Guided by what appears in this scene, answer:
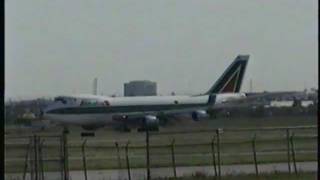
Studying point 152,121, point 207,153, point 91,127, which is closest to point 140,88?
point 91,127

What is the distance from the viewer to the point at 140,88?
9050 cm

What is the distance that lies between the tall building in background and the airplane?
972cm

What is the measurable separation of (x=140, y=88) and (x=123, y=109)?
58.3 feet

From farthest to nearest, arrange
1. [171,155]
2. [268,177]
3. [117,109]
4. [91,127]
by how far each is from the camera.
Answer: [91,127] < [117,109] < [171,155] < [268,177]

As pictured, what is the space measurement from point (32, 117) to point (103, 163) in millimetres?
65879

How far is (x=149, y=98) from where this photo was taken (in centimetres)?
7512

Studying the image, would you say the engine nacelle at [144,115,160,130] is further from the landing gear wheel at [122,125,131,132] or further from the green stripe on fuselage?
the green stripe on fuselage

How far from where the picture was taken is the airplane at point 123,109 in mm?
72250

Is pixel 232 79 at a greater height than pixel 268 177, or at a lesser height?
greater

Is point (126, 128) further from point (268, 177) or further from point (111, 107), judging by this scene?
point (268, 177)

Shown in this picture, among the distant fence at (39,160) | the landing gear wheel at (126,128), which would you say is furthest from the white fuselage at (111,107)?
the distant fence at (39,160)

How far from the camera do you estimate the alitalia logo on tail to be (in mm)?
83000
